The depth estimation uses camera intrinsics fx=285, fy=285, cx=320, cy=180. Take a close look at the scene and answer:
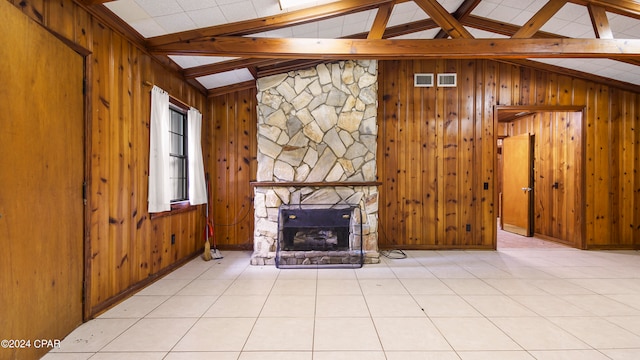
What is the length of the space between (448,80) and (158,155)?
4178 mm

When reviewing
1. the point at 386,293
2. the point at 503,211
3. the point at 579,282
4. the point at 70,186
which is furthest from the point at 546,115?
the point at 70,186

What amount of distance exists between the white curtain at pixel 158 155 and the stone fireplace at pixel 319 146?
1.08m

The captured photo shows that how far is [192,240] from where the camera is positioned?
3979mm

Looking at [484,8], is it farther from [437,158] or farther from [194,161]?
[194,161]

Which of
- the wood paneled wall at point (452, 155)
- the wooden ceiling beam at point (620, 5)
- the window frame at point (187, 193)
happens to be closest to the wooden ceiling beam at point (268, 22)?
the window frame at point (187, 193)

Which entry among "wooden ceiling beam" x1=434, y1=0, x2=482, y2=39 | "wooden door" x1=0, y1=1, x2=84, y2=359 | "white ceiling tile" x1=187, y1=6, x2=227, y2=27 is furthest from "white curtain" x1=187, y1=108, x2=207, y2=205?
"wooden ceiling beam" x1=434, y1=0, x2=482, y2=39

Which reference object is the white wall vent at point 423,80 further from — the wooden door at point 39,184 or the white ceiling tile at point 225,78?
the wooden door at point 39,184

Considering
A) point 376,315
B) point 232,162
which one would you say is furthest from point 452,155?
point 232,162

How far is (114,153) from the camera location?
2471 mm

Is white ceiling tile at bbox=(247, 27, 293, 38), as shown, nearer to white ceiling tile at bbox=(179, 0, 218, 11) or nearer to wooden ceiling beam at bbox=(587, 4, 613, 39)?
white ceiling tile at bbox=(179, 0, 218, 11)

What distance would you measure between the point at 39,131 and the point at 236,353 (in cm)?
183

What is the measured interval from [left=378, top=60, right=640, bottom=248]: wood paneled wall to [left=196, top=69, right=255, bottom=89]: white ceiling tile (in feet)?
6.75

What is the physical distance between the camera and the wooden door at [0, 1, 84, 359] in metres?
1.53

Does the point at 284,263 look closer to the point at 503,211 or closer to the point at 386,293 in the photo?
the point at 386,293
